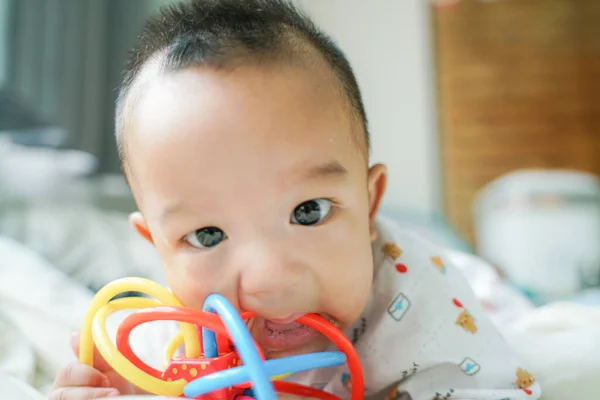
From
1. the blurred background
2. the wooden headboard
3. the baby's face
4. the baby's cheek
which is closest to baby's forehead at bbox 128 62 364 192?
the baby's face

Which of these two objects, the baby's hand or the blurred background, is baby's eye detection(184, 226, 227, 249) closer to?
the baby's hand

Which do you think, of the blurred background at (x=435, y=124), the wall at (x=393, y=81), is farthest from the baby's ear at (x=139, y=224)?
the wall at (x=393, y=81)

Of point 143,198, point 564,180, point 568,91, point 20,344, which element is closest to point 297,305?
point 143,198

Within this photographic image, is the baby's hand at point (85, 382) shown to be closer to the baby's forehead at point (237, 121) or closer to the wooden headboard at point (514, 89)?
the baby's forehead at point (237, 121)

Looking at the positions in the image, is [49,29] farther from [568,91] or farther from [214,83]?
[568,91]

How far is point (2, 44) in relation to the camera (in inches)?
70.7

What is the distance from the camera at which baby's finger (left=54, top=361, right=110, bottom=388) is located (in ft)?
1.98

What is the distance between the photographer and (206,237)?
60cm

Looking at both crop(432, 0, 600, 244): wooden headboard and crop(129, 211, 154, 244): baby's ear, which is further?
crop(432, 0, 600, 244): wooden headboard

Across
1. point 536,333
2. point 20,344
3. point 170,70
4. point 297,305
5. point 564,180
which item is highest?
point 170,70

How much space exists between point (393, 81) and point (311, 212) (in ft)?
9.52

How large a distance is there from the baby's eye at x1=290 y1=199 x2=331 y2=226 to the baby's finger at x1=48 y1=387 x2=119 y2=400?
0.81 feet

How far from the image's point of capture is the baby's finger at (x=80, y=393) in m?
0.57

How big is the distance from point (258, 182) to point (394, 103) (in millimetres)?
2931
